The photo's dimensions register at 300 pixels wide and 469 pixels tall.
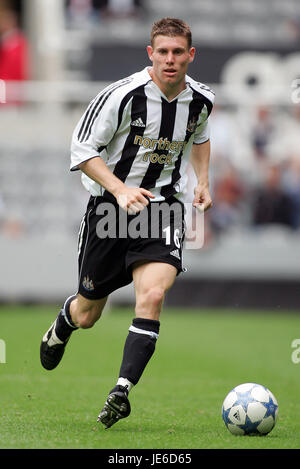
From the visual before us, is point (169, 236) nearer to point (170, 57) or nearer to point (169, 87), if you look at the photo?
point (169, 87)

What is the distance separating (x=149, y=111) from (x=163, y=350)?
4.59 m

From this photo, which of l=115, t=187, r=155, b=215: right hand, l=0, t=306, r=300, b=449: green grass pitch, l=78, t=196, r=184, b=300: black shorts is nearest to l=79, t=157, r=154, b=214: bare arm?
l=115, t=187, r=155, b=215: right hand

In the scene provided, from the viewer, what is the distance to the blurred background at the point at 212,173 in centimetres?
1359

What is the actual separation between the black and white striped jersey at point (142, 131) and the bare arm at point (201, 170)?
0.43 feet

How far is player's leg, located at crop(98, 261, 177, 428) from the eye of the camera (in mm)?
5012

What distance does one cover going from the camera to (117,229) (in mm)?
5703

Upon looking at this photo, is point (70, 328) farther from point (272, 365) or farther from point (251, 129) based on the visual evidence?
point (251, 129)

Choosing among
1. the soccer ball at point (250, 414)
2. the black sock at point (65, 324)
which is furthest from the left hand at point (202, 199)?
the soccer ball at point (250, 414)

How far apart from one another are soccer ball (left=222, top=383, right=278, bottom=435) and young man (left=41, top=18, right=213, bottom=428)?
0.56 meters

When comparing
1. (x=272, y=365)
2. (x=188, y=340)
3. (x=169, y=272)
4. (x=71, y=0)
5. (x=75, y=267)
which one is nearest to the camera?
(x=169, y=272)

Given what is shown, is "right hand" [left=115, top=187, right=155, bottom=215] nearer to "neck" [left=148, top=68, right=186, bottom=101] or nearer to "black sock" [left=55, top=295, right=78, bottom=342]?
Result: "neck" [left=148, top=68, right=186, bottom=101]

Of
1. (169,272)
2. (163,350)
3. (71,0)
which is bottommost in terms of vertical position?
(163,350)

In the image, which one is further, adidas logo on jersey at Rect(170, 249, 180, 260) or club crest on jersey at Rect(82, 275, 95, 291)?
club crest on jersey at Rect(82, 275, 95, 291)

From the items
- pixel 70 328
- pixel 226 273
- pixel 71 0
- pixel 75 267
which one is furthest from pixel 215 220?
pixel 70 328
